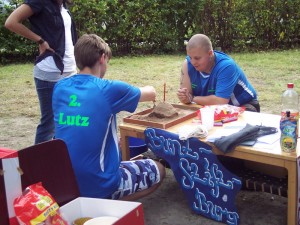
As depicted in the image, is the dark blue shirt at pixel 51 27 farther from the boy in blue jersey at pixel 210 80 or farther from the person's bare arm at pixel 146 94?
the boy in blue jersey at pixel 210 80

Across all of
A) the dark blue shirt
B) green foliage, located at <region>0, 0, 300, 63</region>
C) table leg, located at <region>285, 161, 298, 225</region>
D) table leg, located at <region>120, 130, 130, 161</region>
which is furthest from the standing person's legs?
green foliage, located at <region>0, 0, 300, 63</region>

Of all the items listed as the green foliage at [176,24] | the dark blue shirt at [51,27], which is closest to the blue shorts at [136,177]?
the dark blue shirt at [51,27]

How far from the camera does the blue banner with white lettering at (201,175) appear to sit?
2.81 m

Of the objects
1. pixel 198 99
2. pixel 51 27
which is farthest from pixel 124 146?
pixel 51 27

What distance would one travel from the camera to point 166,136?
297 centimetres

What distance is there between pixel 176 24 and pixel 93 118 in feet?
27.1

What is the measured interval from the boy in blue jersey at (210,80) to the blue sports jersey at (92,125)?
37.3 inches

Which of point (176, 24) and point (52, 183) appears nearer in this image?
point (52, 183)

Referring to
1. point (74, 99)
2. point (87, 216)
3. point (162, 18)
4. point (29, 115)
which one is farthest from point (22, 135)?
point (162, 18)

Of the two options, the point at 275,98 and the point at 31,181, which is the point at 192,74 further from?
the point at 275,98

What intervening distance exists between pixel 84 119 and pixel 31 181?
59 cm

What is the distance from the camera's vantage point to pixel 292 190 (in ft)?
8.52

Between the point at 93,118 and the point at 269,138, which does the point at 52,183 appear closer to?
the point at 93,118

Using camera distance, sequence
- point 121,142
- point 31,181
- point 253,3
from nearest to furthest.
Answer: point 31,181 → point 121,142 → point 253,3
